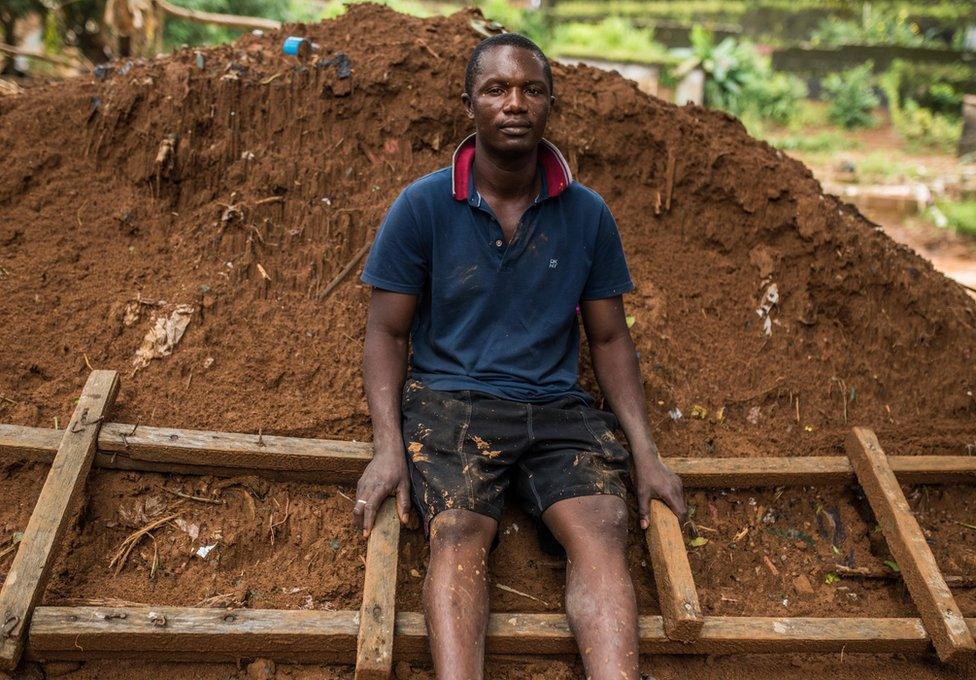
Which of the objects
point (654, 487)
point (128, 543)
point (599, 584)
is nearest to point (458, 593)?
point (599, 584)

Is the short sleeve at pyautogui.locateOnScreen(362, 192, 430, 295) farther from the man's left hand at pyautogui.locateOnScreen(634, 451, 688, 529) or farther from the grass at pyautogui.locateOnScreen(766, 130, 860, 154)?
the grass at pyautogui.locateOnScreen(766, 130, 860, 154)

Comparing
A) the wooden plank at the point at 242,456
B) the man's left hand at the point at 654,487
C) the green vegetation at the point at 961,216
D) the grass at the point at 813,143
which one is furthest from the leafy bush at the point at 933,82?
the man's left hand at the point at 654,487

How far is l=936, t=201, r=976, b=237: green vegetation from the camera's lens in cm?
926

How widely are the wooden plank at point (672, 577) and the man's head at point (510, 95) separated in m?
1.26

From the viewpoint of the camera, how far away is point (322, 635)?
226 cm

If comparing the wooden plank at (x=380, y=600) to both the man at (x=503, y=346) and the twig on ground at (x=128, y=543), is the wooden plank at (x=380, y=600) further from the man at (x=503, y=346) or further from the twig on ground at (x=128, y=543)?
the twig on ground at (x=128, y=543)

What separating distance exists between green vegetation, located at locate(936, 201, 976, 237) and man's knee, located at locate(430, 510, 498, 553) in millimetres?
8975

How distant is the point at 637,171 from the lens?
3.65m

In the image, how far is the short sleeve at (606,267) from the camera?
2.75 m

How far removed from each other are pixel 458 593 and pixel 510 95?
1.48 m

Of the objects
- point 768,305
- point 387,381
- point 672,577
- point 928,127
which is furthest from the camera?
point 928,127

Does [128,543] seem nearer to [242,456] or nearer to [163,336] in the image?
[242,456]

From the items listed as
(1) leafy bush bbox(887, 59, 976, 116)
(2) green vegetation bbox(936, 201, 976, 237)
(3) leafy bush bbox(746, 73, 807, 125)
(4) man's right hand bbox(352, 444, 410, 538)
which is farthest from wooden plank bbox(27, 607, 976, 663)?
(1) leafy bush bbox(887, 59, 976, 116)

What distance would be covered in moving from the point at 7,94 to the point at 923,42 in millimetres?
18681
